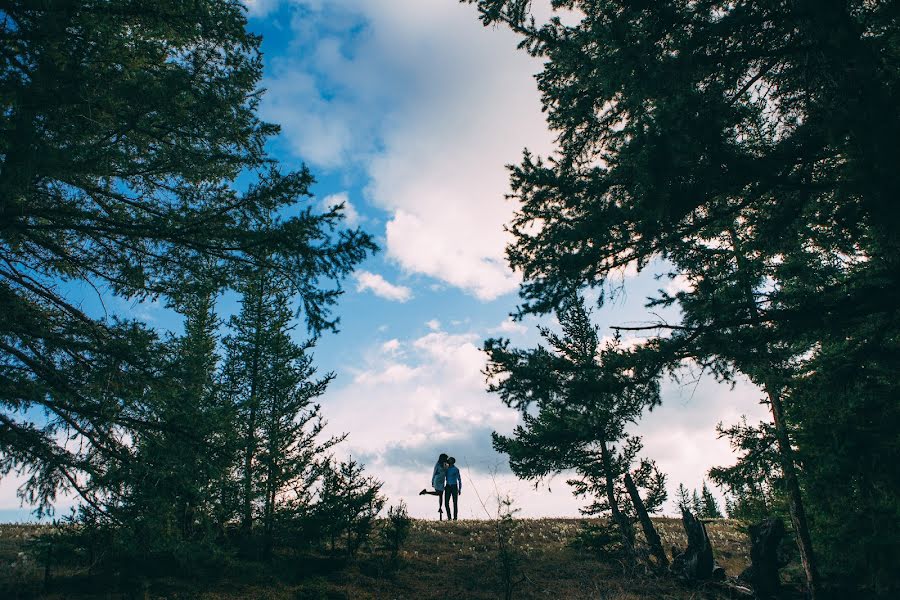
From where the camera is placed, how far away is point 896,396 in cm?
777

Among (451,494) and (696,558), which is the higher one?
(451,494)

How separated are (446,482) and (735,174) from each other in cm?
1735

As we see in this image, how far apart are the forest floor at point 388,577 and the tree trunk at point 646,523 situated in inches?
49.7

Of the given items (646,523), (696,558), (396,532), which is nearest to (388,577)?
(396,532)

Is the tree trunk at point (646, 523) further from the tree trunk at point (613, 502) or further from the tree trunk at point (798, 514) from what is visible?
the tree trunk at point (798, 514)

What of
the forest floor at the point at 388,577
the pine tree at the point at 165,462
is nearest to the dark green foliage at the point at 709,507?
the forest floor at the point at 388,577

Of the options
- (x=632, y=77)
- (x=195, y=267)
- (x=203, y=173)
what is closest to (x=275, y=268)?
(x=195, y=267)

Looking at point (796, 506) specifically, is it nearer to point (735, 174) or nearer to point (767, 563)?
point (767, 563)

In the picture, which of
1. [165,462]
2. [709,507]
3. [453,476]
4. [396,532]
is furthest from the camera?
[709,507]

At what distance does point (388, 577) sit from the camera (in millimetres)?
12734

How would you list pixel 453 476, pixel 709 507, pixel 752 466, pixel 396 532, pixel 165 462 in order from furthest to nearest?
pixel 709 507 → pixel 453 476 → pixel 396 532 → pixel 752 466 → pixel 165 462

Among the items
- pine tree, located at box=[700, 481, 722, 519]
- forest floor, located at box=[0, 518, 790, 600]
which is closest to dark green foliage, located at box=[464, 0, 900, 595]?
forest floor, located at box=[0, 518, 790, 600]

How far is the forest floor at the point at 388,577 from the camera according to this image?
9.99 m

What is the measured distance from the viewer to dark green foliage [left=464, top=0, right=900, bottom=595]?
5.29 meters
